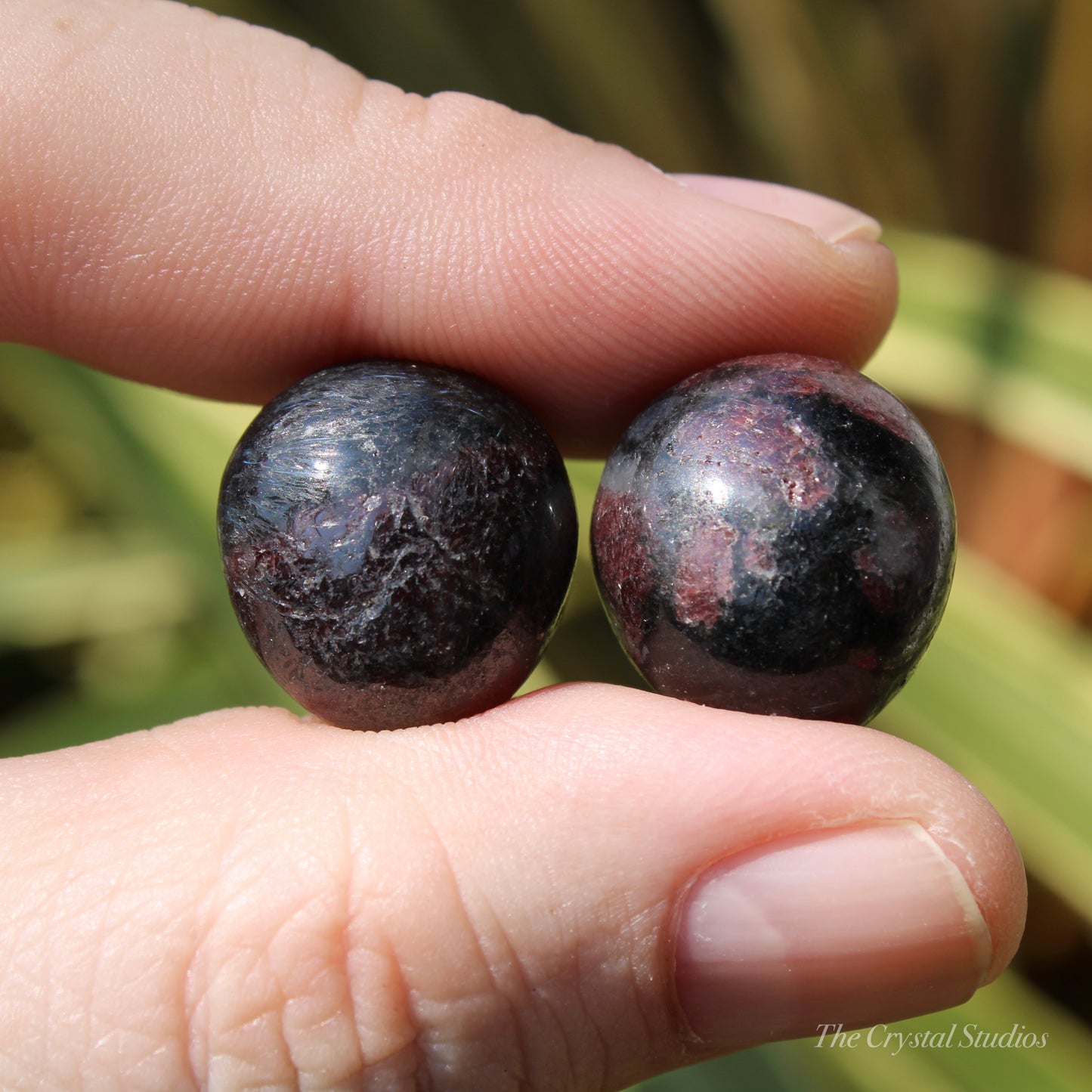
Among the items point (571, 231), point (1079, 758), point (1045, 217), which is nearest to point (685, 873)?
point (571, 231)

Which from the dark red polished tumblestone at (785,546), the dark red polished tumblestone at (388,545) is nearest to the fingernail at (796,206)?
the dark red polished tumblestone at (785,546)

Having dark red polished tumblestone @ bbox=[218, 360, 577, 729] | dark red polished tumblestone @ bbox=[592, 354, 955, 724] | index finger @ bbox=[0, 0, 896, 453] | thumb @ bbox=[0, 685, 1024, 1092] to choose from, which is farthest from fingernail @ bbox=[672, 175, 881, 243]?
thumb @ bbox=[0, 685, 1024, 1092]

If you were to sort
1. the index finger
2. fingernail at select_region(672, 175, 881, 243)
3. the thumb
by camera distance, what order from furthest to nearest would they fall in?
fingernail at select_region(672, 175, 881, 243) → the index finger → the thumb

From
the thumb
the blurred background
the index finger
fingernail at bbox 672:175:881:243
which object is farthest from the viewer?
the blurred background

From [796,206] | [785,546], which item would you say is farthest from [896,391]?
[785,546]

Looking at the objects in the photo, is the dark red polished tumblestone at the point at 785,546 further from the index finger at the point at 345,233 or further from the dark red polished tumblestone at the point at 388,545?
the index finger at the point at 345,233

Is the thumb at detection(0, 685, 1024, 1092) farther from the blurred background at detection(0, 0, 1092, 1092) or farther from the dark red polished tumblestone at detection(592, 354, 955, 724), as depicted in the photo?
the blurred background at detection(0, 0, 1092, 1092)

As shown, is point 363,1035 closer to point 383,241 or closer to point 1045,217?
point 383,241
